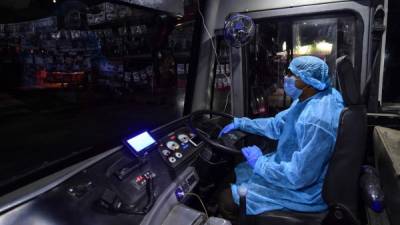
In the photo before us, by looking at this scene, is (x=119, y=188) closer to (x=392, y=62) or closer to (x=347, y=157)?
(x=347, y=157)

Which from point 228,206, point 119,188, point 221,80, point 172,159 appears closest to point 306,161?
point 228,206

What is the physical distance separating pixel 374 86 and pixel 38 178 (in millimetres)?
2086

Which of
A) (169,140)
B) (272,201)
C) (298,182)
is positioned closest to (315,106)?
(298,182)

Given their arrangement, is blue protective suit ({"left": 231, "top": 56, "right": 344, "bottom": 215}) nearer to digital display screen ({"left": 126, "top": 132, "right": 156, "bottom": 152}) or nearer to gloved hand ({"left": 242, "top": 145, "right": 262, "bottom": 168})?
gloved hand ({"left": 242, "top": 145, "right": 262, "bottom": 168})

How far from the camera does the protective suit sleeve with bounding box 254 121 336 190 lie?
159 centimetres

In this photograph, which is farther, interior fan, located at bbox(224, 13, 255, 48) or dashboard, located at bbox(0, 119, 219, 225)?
interior fan, located at bbox(224, 13, 255, 48)

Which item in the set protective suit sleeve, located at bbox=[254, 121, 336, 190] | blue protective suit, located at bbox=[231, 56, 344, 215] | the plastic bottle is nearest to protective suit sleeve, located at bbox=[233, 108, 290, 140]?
blue protective suit, located at bbox=[231, 56, 344, 215]

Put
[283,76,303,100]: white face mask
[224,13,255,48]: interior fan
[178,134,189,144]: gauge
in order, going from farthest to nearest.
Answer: [224,13,255,48]: interior fan → [178,134,189,144]: gauge → [283,76,303,100]: white face mask

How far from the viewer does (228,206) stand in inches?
80.4

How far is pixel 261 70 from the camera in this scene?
8.90 feet

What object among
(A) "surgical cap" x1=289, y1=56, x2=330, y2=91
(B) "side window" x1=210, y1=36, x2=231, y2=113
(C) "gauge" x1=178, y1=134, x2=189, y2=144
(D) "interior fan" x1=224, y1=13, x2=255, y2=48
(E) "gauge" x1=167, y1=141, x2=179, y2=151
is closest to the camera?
(A) "surgical cap" x1=289, y1=56, x2=330, y2=91

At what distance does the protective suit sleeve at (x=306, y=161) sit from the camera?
159 centimetres

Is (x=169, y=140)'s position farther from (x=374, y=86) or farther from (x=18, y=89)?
(x=374, y=86)

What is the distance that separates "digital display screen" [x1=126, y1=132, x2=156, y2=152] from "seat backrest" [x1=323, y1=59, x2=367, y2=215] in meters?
0.97
